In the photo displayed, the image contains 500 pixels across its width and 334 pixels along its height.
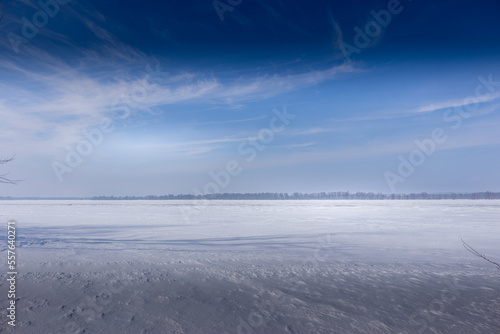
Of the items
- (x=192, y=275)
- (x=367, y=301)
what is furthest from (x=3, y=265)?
(x=367, y=301)

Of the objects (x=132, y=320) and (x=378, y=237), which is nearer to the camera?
(x=132, y=320)

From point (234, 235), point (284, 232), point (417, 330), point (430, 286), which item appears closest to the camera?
point (417, 330)

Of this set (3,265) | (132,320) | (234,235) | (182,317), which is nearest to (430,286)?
(182,317)

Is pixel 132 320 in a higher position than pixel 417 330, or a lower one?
lower

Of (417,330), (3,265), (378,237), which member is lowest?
(3,265)

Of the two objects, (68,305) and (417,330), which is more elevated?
(417,330)

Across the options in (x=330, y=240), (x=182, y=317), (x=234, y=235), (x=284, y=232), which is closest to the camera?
(x=182, y=317)

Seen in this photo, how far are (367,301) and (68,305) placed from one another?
5.60 meters

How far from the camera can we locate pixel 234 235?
1333 cm

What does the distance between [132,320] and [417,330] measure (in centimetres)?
466

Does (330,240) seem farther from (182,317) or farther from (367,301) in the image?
(182,317)

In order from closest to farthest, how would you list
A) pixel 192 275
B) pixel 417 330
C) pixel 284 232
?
pixel 417 330, pixel 192 275, pixel 284 232

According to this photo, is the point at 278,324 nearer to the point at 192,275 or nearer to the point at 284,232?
the point at 192,275

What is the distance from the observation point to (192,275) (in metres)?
7.14
